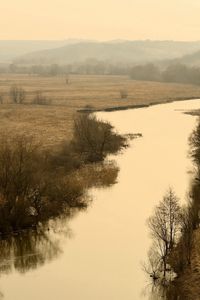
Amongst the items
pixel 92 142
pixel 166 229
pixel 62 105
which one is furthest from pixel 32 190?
pixel 62 105

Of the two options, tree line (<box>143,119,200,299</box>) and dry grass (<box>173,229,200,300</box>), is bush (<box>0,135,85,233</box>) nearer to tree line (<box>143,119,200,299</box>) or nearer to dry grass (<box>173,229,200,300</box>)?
tree line (<box>143,119,200,299</box>)

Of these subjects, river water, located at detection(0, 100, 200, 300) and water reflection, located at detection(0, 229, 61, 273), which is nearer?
river water, located at detection(0, 100, 200, 300)

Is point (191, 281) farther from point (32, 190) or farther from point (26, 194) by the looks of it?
point (32, 190)

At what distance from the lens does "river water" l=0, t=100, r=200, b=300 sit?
85.6ft

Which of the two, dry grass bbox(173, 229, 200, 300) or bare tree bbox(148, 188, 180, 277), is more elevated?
bare tree bbox(148, 188, 180, 277)

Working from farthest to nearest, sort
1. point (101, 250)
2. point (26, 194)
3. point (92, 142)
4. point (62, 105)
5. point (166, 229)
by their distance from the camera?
point (62, 105)
point (92, 142)
point (26, 194)
point (101, 250)
point (166, 229)

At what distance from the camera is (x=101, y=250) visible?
30.4 m

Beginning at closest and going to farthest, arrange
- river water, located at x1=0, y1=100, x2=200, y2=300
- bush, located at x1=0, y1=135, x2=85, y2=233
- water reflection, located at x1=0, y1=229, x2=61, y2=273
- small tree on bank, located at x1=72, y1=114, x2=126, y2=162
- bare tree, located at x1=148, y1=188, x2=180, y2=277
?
1. river water, located at x1=0, y1=100, x2=200, y2=300
2. bare tree, located at x1=148, y1=188, x2=180, y2=277
3. water reflection, located at x1=0, y1=229, x2=61, y2=273
4. bush, located at x1=0, y1=135, x2=85, y2=233
5. small tree on bank, located at x1=72, y1=114, x2=126, y2=162

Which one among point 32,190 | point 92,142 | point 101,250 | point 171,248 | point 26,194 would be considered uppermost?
point 92,142

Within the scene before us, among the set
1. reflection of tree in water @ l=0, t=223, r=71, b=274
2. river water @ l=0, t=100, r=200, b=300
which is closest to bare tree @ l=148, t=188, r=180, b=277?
river water @ l=0, t=100, r=200, b=300

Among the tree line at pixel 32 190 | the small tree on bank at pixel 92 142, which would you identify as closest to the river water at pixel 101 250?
the tree line at pixel 32 190

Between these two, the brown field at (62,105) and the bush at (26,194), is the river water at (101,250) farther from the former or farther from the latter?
the brown field at (62,105)

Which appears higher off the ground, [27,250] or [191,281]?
[27,250]

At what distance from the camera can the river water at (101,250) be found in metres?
26.1
